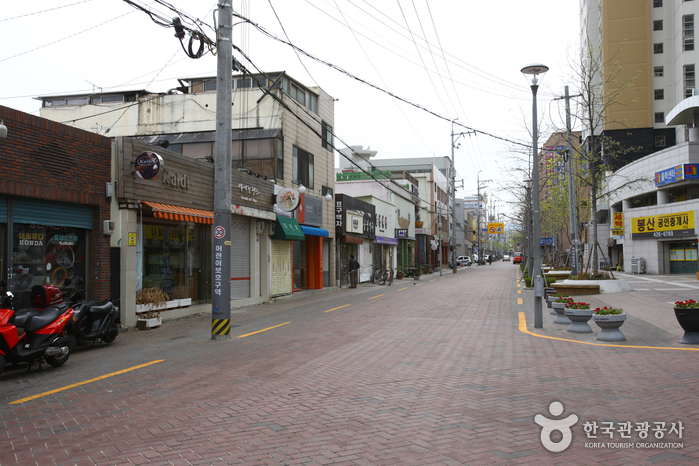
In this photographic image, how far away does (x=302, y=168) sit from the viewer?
25703 millimetres

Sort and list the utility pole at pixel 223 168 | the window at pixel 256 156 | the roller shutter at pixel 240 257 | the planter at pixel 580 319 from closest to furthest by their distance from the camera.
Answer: the utility pole at pixel 223 168 < the planter at pixel 580 319 < the roller shutter at pixel 240 257 < the window at pixel 256 156

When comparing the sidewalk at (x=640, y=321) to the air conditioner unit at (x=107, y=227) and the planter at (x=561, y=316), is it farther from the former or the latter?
the air conditioner unit at (x=107, y=227)

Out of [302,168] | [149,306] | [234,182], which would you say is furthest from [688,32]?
[149,306]

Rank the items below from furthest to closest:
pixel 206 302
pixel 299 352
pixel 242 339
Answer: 1. pixel 206 302
2. pixel 242 339
3. pixel 299 352

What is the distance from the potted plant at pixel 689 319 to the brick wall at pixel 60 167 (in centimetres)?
1268

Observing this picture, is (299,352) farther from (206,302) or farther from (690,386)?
(206,302)

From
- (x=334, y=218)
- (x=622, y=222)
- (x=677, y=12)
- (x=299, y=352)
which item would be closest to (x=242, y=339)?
(x=299, y=352)

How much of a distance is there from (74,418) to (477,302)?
54.3ft

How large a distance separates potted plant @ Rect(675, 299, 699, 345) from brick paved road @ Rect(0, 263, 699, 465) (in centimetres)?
121

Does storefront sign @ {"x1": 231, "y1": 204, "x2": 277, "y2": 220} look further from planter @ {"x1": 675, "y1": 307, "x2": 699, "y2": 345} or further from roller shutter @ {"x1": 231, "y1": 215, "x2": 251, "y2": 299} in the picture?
planter @ {"x1": 675, "y1": 307, "x2": 699, "y2": 345}

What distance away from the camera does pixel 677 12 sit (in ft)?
161

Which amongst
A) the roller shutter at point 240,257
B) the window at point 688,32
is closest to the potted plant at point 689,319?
the roller shutter at point 240,257

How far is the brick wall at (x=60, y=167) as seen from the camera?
427 inches

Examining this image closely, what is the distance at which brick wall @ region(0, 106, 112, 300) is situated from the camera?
35.6 feet
